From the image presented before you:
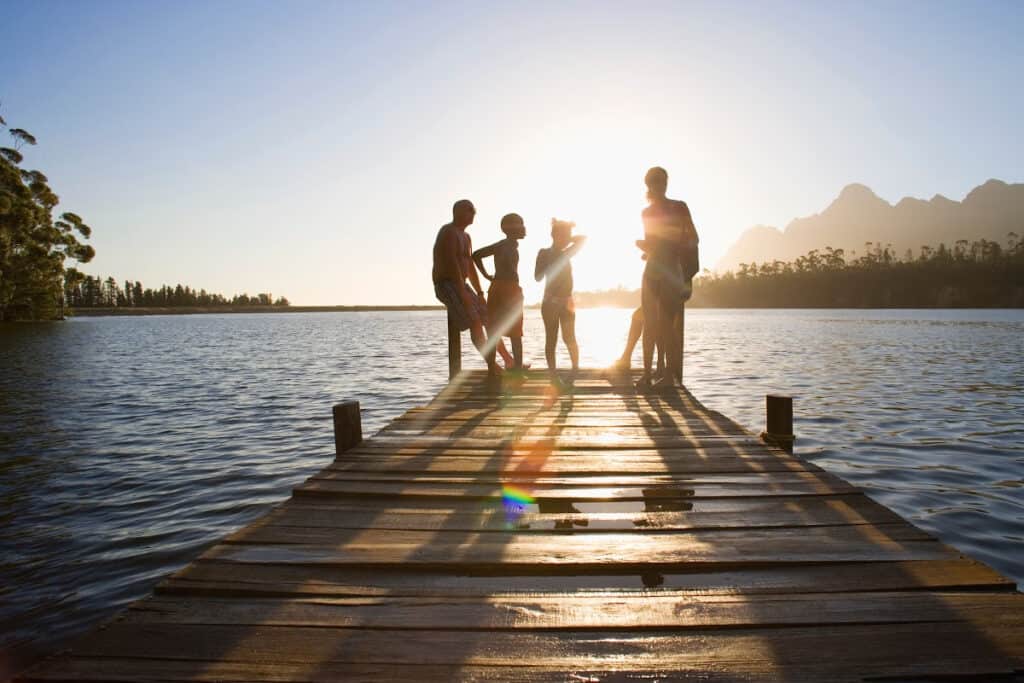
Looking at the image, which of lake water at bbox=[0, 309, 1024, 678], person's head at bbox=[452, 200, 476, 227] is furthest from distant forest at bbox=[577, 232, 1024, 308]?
person's head at bbox=[452, 200, 476, 227]

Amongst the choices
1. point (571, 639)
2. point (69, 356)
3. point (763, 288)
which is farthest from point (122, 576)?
point (763, 288)

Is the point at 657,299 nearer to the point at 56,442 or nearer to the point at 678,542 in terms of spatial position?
the point at 678,542

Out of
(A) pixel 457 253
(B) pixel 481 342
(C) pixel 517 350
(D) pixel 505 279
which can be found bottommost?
(C) pixel 517 350

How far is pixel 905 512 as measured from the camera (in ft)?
20.7

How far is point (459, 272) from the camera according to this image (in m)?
7.58

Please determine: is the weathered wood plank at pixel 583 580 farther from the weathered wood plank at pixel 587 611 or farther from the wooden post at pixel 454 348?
the wooden post at pixel 454 348

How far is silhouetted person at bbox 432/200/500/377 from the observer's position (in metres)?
7.50

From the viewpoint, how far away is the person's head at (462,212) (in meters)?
7.52

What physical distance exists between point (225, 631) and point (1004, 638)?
3020 mm

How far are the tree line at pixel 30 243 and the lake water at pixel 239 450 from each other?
3884 cm

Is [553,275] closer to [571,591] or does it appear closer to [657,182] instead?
[657,182]

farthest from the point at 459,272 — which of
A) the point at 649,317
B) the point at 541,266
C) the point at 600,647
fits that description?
the point at 600,647

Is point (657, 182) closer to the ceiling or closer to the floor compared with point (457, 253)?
closer to the ceiling

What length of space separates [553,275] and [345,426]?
3765 mm
